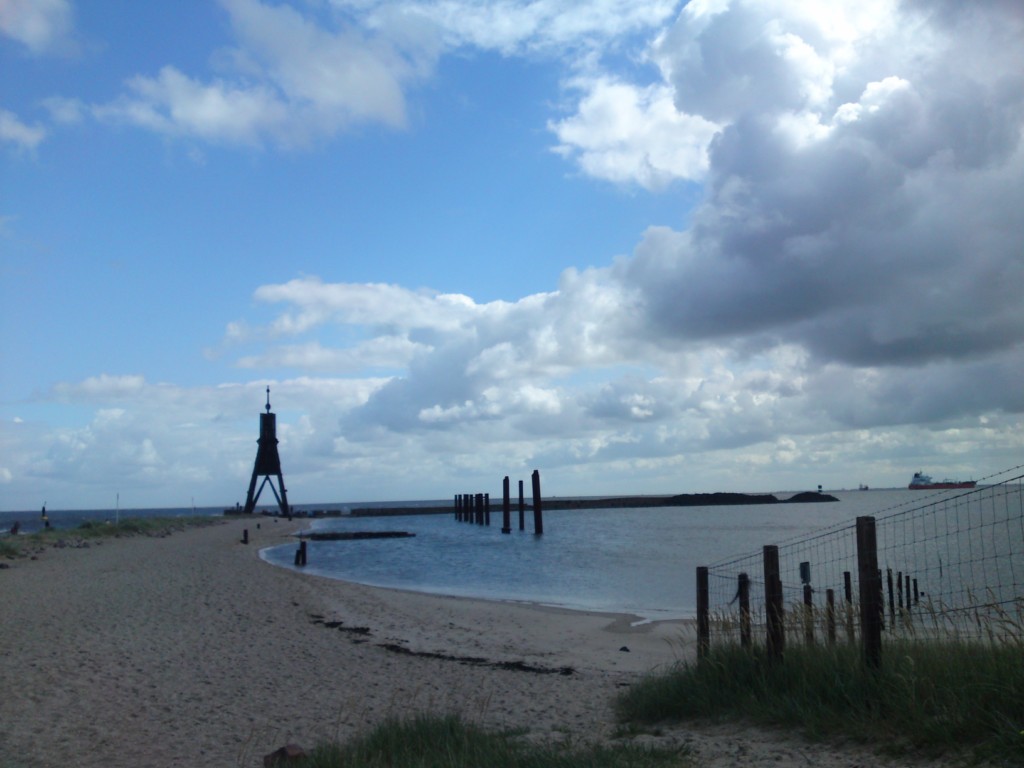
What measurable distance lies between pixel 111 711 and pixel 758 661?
285 inches

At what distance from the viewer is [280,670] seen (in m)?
12.7

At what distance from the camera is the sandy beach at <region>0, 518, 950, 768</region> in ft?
27.4

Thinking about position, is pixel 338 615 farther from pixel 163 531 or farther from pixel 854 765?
pixel 163 531

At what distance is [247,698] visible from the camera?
1075cm

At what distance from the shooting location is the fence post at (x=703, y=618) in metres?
9.27

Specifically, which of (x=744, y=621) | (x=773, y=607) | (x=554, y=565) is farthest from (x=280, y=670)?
(x=554, y=565)

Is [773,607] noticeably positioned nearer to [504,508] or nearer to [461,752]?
[461,752]

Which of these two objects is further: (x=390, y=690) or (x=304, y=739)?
(x=390, y=690)

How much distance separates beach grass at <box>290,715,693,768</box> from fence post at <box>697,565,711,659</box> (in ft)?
7.00

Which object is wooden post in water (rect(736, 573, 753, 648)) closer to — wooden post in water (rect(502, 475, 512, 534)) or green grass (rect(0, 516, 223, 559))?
green grass (rect(0, 516, 223, 559))

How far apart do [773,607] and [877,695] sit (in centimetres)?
144

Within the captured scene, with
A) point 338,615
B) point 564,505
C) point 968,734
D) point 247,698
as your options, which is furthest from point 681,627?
point 564,505

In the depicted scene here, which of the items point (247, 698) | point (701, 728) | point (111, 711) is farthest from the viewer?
point (247, 698)

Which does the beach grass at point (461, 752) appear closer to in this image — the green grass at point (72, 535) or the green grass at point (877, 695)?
the green grass at point (877, 695)
